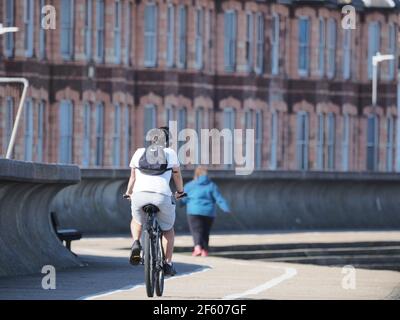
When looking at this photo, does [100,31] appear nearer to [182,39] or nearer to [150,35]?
[150,35]

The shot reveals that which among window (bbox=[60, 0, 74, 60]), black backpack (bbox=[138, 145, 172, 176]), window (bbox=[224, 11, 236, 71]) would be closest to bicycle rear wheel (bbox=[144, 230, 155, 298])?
black backpack (bbox=[138, 145, 172, 176])

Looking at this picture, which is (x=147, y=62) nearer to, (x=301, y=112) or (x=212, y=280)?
(x=301, y=112)

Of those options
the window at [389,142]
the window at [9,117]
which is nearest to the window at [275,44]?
the window at [389,142]

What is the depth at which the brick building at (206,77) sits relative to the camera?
188 feet

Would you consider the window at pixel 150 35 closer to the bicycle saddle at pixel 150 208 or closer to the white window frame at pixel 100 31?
the white window frame at pixel 100 31

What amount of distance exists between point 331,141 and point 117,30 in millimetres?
12445

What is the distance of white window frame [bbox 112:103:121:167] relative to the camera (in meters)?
60.0

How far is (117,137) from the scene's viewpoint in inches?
2375

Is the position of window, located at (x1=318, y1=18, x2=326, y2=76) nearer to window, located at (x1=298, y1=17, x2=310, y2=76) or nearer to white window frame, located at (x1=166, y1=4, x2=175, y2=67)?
window, located at (x1=298, y1=17, x2=310, y2=76)

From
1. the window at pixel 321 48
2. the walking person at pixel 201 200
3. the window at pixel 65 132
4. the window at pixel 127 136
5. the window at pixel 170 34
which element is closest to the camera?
the walking person at pixel 201 200

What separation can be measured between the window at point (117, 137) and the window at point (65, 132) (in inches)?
82.8

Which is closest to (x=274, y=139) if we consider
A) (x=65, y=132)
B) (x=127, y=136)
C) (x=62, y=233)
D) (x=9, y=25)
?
(x=127, y=136)

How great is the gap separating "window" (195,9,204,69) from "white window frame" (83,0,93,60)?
5.59 metres
